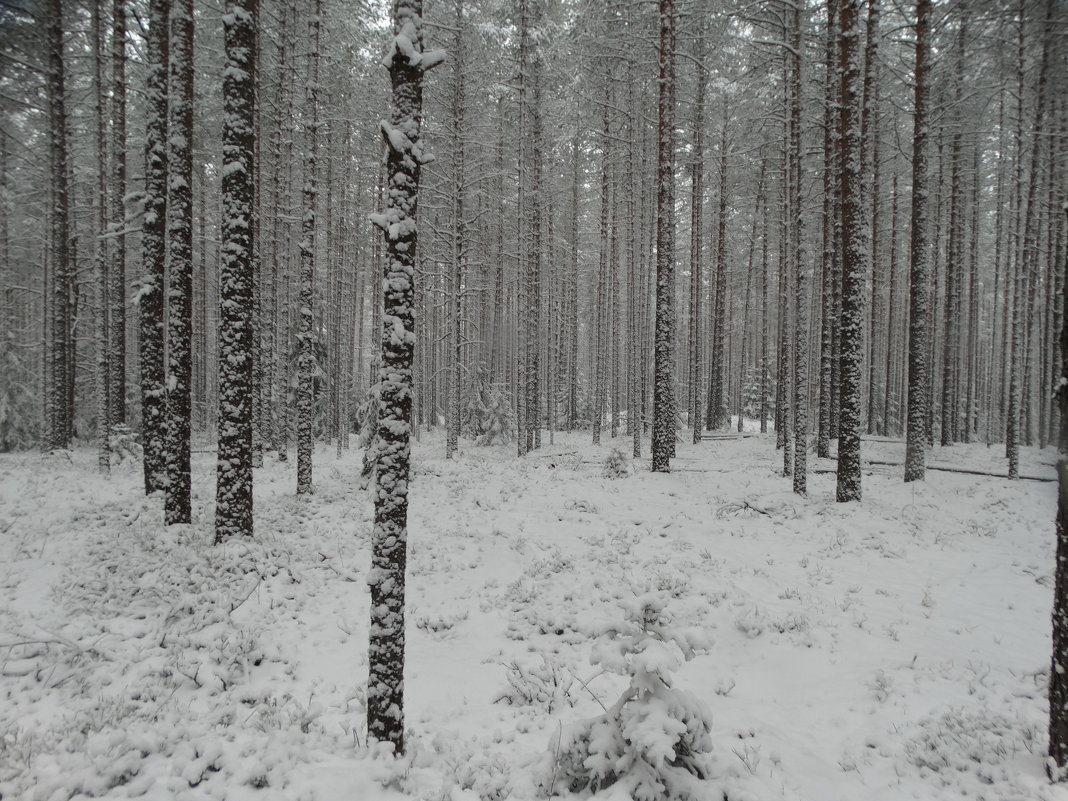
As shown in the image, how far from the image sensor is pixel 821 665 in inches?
259

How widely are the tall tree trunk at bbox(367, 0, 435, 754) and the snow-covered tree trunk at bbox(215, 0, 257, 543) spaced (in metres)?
5.38

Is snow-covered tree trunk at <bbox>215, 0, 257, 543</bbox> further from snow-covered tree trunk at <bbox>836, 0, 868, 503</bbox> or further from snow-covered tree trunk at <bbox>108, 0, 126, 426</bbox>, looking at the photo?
snow-covered tree trunk at <bbox>836, 0, 868, 503</bbox>

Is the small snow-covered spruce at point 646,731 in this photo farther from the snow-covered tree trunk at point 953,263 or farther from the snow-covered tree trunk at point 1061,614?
the snow-covered tree trunk at point 953,263

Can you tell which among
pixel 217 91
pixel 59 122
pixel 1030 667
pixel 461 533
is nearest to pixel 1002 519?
pixel 1030 667

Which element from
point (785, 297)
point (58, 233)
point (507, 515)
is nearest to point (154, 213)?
point (507, 515)

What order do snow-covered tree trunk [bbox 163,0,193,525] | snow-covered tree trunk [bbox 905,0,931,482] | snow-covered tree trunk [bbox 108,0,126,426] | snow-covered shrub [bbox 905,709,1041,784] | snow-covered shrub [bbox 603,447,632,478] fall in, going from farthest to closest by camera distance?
snow-covered shrub [bbox 603,447,632,478], snow-covered tree trunk [bbox 905,0,931,482], snow-covered tree trunk [bbox 108,0,126,426], snow-covered tree trunk [bbox 163,0,193,525], snow-covered shrub [bbox 905,709,1041,784]

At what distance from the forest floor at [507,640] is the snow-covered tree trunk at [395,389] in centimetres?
60

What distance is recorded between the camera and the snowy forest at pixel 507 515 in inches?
186

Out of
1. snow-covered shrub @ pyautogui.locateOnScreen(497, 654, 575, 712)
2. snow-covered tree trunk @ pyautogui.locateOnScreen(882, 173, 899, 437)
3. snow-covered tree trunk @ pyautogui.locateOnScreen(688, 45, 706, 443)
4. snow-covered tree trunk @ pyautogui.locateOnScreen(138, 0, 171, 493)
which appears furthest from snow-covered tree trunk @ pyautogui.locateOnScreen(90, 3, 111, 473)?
snow-covered tree trunk @ pyautogui.locateOnScreen(882, 173, 899, 437)

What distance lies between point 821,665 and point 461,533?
682cm

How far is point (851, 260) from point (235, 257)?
12.4 meters

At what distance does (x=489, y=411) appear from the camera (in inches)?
993

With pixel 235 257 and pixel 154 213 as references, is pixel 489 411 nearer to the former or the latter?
pixel 154 213

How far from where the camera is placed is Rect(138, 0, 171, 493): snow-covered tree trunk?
10.5 metres
